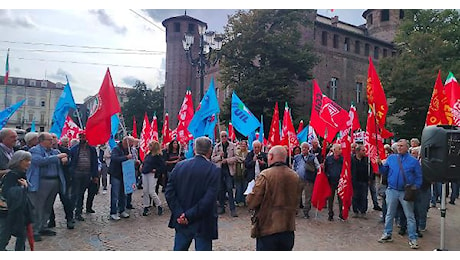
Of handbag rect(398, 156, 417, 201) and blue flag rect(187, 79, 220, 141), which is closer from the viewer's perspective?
handbag rect(398, 156, 417, 201)

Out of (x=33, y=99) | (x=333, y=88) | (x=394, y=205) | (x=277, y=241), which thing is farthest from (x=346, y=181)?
(x=33, y=99)

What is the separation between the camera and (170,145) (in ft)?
35.5

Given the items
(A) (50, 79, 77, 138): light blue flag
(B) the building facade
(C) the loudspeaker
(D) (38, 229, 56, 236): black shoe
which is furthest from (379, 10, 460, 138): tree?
(B) the building facade

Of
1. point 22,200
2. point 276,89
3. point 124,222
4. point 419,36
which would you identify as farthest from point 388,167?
point 419,36

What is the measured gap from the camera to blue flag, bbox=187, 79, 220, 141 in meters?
10.1

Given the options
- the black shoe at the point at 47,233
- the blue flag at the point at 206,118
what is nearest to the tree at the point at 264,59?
the blue flag at the point at 206,118

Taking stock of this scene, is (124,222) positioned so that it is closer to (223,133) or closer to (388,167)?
(223,133)

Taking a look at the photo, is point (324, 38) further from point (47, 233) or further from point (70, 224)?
point (47, 233)

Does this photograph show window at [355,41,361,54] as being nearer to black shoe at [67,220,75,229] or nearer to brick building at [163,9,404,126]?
brick building at [163,9,404,126]

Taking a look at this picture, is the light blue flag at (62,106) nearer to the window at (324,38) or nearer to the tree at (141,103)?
the window at (324,38)

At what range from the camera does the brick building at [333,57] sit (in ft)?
146

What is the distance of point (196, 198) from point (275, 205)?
2.98ft

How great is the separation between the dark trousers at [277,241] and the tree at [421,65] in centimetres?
2731

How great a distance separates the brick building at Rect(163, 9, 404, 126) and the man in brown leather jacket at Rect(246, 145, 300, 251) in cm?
3895
